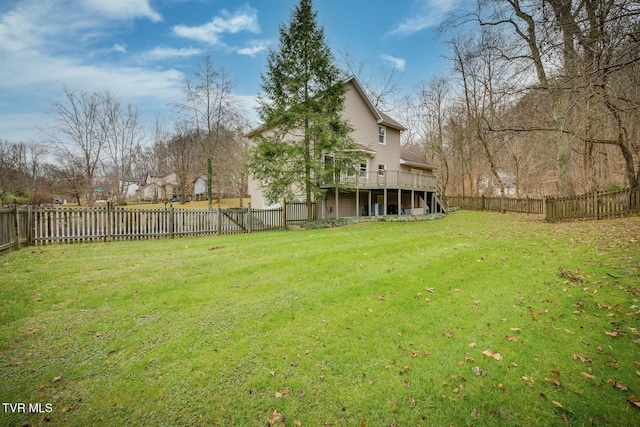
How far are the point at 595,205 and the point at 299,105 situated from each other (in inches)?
633

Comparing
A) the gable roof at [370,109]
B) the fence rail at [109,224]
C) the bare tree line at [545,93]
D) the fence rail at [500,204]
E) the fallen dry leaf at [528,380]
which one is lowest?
the fallen dry leaf at [528,380]

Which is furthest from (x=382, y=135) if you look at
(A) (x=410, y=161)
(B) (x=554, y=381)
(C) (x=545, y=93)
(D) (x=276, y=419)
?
(D) (x=276, y=419)

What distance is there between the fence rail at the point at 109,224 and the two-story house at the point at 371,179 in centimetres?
543

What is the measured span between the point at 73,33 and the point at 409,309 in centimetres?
1842

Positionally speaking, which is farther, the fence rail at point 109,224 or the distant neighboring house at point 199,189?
the distant neighboring house at point 199,189

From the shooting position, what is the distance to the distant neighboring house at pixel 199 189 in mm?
53737

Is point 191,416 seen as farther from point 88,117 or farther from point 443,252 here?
point 88,117

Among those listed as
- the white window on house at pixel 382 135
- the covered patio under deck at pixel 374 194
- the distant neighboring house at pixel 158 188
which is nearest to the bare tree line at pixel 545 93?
the covered patio under deck at pixel 374 194

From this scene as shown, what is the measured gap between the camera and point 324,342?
3.91 metres

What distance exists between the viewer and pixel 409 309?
488 cm

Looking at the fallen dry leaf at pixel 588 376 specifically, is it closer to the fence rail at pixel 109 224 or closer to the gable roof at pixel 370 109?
the fence rail at pixel 109 224

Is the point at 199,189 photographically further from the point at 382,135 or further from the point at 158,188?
the point at 382,135

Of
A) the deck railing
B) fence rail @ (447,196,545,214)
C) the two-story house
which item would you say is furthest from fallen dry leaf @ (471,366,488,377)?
fence rail @ (447,196,545,214)

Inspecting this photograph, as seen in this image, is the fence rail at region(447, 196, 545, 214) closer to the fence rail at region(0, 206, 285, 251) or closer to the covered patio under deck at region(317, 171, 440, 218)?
the covered patio under deck at region(317, 171, 440, 218)
